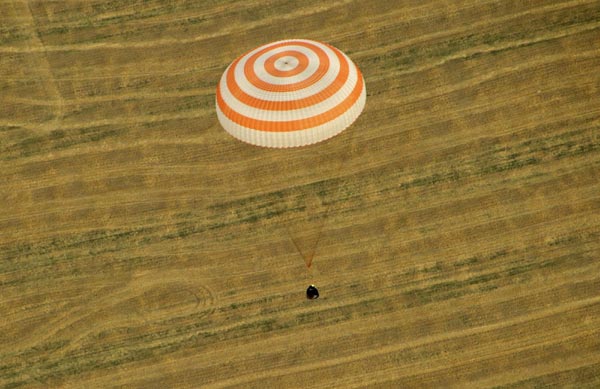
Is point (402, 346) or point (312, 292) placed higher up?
point (312, 292)

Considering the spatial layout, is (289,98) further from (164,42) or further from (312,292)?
(164,42)

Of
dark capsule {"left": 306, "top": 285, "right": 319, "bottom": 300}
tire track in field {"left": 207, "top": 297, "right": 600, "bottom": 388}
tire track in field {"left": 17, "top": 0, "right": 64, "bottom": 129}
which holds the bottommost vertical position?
tire track in field {"left": 207, "top": 297, "right": 600, "bottom": 388}

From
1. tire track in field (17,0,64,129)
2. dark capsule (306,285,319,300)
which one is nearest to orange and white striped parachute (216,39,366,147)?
dark capsule (306,285,319,300)

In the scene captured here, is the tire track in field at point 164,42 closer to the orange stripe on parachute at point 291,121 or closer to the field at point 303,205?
the field at point 303,205

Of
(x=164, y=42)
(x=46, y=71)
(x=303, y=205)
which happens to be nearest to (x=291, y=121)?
(x=303, y=205)

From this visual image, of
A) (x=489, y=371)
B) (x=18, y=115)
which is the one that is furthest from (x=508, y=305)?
(x=18, y=115)

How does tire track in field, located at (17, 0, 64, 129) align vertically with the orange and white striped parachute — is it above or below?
above

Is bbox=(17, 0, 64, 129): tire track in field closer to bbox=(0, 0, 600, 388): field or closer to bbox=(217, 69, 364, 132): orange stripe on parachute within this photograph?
bbox=(0, 0, 600, 388): field
